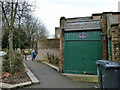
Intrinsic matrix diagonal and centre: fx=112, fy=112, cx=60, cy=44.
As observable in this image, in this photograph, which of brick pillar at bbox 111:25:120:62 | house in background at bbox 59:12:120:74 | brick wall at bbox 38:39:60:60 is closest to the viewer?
brick pillar at bbox 111:25:120:62

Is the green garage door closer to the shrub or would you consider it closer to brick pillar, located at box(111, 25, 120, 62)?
brick pillar, located at box(111, 25, 120, 62)

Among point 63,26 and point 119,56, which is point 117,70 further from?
point 63,26

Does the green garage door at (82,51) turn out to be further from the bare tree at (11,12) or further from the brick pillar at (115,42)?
the bare tree at (11,12)

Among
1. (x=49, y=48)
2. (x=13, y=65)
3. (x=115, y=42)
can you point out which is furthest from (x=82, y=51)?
(x=49, y=48)

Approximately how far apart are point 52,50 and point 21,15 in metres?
4.94

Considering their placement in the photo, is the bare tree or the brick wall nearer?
the bare tree

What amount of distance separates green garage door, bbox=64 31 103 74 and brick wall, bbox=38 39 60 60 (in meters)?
4.38

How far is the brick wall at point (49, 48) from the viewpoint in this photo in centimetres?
1242

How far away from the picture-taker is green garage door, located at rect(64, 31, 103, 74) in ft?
24.5

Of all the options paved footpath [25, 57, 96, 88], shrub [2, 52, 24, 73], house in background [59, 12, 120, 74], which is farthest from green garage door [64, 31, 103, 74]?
shrub [2, 52, 24, 73]

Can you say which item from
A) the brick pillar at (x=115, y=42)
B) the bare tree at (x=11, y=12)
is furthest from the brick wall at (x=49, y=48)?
the brick pillar at (x=115, y=42)

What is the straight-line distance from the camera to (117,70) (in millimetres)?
3836

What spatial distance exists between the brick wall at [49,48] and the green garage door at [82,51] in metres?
4.38

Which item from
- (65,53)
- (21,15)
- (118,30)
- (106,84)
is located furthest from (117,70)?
(21,15)
